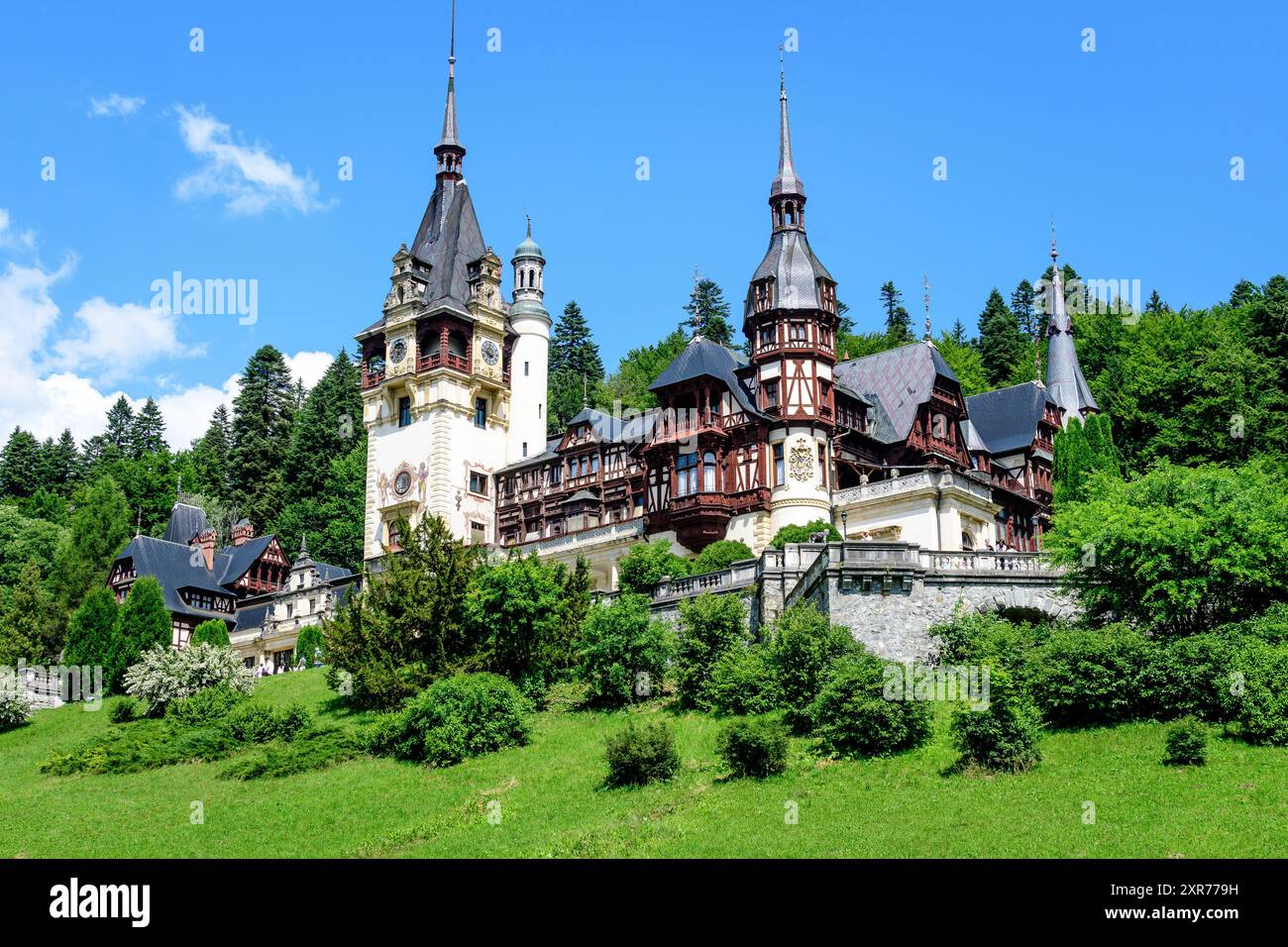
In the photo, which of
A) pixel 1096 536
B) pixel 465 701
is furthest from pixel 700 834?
pixel 1096 536

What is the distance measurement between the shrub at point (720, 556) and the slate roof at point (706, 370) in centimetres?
895

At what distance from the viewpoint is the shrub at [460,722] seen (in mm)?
37062

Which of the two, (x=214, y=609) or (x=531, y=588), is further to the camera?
(x=214, y=609)

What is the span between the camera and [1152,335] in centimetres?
7850

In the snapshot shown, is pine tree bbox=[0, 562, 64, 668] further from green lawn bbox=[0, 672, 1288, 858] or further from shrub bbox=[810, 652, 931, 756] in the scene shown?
shrub bbox=[810, 652, 931, 756]

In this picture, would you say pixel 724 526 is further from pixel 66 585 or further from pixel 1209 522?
pixel 66 585

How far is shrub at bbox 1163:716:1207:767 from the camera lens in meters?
28.6

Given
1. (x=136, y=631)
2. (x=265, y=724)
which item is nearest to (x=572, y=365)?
(x=136, y=631)

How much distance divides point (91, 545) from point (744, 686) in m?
52.7

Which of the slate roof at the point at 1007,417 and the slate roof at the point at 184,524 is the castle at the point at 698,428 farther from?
the slate roof at the point at 184,524

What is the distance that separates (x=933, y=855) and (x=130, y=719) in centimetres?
3355

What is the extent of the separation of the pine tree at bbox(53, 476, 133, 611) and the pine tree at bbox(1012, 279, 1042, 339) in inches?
2416

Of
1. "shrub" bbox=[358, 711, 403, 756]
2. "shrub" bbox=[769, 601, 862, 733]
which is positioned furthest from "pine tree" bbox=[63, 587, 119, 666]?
"shrub" bbox=[769, 601, 862, 733]
